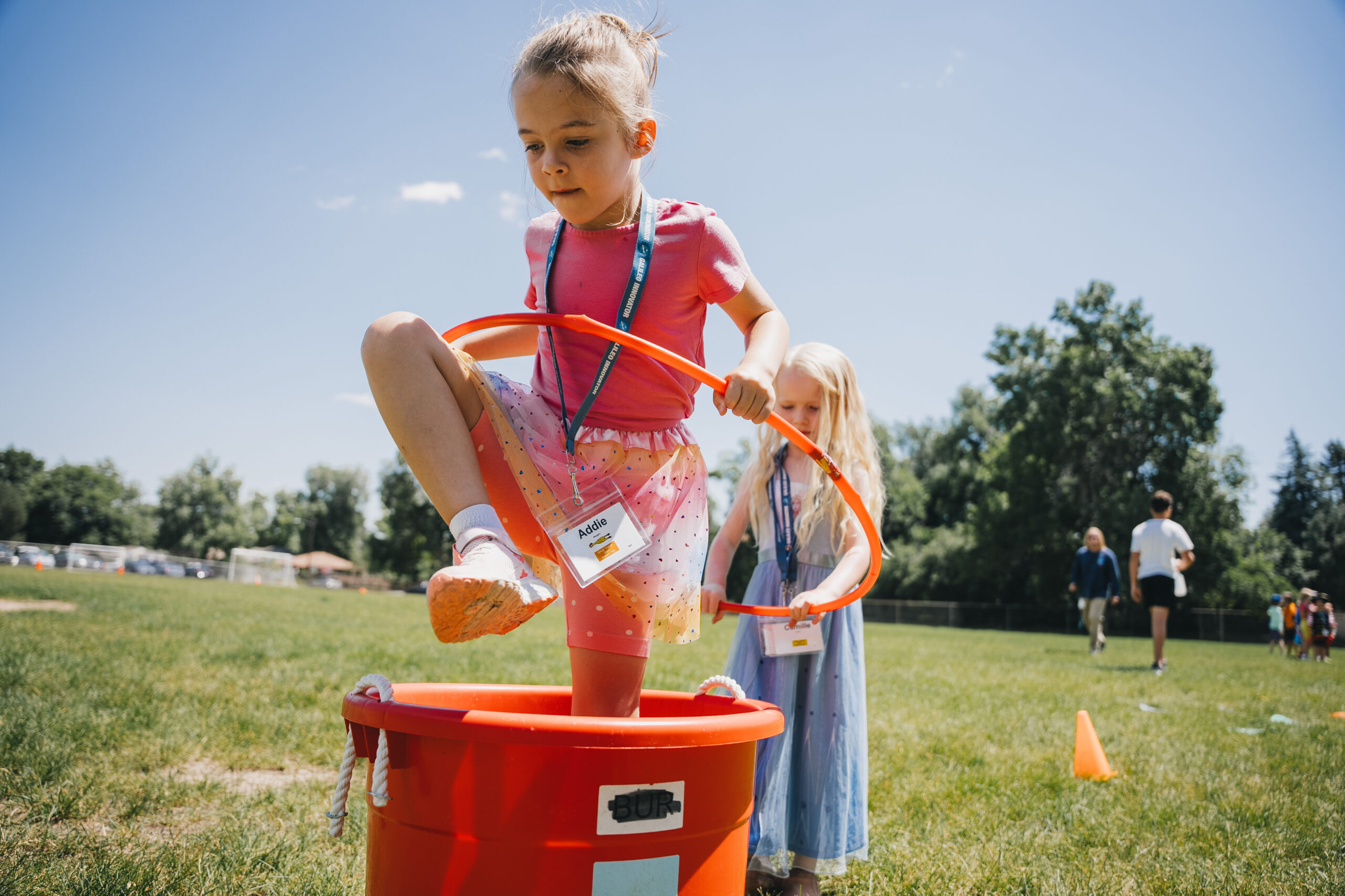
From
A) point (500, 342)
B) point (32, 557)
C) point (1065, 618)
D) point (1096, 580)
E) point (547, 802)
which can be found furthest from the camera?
point (32, 557)

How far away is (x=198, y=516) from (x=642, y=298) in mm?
89471

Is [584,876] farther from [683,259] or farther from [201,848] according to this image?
[201,848]

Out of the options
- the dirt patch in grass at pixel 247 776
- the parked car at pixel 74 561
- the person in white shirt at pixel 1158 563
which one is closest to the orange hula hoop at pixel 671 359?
the dirt patch in grass at pixel 247 776

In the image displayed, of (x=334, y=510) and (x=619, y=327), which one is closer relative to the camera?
(x=619, y=327)

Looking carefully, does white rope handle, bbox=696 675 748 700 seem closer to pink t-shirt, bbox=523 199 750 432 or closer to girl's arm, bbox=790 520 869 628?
girl's arm, bbox=790 520 869 628

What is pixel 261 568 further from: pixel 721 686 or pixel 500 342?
pixel 721 686

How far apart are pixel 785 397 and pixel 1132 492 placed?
1137 inches

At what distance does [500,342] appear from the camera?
203cm

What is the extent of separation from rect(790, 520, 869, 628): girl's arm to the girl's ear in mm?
1232

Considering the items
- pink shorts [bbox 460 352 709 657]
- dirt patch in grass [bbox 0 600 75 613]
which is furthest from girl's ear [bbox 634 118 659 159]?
dirt patch in grass [bbox 0 600 75 613]

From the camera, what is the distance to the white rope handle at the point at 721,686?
1.79 meters

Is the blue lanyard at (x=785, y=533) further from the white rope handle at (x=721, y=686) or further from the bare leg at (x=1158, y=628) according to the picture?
the bare leg at (x=1158, y=628)

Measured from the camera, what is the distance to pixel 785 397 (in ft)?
9.07

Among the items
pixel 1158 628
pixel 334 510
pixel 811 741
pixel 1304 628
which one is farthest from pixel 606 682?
pixel 334 510
